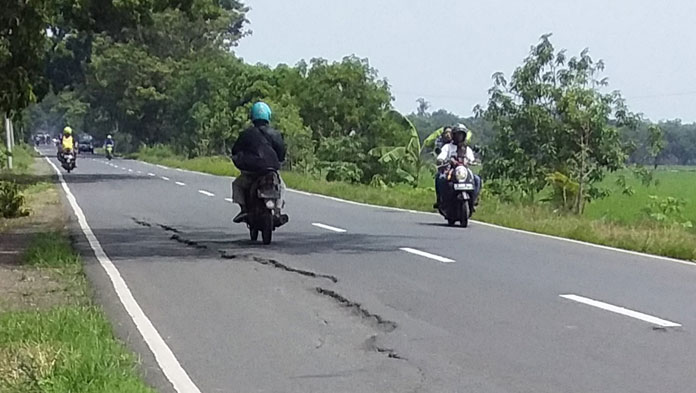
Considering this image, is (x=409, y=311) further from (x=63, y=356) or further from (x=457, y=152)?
(x=457, y=152)

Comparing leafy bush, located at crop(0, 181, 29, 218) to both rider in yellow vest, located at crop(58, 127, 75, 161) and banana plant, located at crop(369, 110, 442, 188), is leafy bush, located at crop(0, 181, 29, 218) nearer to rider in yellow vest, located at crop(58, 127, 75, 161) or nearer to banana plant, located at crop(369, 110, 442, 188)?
banana plant, located at crop(369, 110, 442, 188)

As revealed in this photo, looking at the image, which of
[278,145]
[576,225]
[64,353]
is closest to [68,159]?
[576,225]

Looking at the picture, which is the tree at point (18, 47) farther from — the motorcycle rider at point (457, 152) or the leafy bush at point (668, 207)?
the leafy bush at point (668, 207)

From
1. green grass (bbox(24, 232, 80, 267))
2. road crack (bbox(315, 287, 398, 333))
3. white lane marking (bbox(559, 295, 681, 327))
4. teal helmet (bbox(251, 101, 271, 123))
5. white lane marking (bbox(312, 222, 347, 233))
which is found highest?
teal helmet (bbox(251, 101, 271, 123))

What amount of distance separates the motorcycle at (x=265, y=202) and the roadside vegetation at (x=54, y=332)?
250 centimetres

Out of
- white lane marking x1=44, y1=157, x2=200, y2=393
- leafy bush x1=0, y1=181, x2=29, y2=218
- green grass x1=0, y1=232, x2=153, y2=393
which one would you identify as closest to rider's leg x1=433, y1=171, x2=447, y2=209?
white lane marking x1=44, y1=157, x2=200, y2=393

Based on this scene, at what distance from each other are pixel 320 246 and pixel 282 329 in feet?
21.7

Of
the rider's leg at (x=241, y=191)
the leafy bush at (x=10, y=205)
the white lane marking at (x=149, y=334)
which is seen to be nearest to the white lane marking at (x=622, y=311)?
the white lane marking at (x=149, y=334)

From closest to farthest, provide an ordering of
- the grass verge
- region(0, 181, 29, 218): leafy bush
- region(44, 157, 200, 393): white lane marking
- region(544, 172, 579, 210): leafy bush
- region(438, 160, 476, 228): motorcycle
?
region(44, 157, 200, 393): white lane marking
the grass verge
region(438, 160, 476, 228): motorcycle
region(0, 181, 29, 218): leafy bush
region(544, 172, 579, 210): leafy bush

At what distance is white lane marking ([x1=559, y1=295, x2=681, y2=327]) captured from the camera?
924cm

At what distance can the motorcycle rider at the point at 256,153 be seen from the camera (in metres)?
16.0

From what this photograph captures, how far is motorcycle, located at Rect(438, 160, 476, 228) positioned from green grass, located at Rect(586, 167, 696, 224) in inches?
173

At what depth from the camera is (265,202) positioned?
15891 millimetres

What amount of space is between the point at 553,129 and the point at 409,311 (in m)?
22.7
